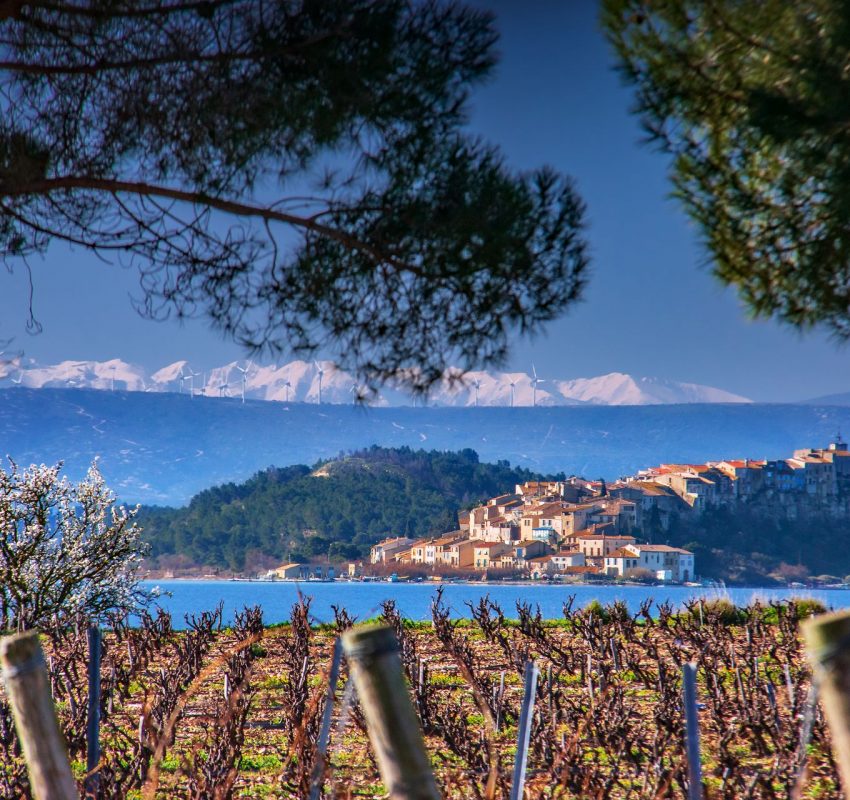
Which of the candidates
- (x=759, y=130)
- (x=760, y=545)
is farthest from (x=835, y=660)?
(x=760, y=545)

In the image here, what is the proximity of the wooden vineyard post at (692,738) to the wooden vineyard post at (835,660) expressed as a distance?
110 centimetres

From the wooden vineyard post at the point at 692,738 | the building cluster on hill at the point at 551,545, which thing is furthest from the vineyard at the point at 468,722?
the building cluster on hill at the point at 551,545

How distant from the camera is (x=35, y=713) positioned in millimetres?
1529

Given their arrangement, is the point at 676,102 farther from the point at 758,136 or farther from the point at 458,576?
the point at 458,576

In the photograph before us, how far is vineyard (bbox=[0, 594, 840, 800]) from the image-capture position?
341cm

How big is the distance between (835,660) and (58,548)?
1186cm

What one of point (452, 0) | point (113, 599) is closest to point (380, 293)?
point (452, 0)

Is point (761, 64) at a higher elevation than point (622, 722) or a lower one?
higher

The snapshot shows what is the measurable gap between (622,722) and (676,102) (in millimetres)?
3008

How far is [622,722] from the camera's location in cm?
479

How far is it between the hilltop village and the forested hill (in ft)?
12.1

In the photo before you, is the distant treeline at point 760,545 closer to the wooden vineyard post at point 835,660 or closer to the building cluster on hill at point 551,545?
the building cluster on hill at point 551,545

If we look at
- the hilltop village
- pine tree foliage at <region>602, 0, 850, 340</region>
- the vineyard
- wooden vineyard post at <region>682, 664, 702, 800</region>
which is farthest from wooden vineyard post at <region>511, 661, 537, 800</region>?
the hilltop village

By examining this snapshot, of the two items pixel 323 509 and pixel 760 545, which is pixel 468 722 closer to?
pixel 323 509
